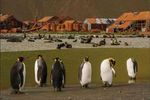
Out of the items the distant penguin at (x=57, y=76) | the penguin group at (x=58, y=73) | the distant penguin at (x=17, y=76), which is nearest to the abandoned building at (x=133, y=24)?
the penguin group at (x=58, y=73)

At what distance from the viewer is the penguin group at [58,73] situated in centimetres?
1680

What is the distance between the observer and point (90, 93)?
637 inches

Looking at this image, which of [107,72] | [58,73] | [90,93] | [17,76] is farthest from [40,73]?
[90,93]

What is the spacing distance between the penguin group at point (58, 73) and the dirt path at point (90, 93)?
27 centimetres

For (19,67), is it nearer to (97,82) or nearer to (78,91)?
(78,91)

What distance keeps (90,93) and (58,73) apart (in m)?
1.46

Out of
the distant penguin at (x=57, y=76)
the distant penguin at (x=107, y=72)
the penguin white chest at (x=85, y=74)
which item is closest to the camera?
the distant penguin at (x=57, y=76)

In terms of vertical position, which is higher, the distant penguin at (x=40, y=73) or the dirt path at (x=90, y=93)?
the distant penguin at (x=40, y=73)

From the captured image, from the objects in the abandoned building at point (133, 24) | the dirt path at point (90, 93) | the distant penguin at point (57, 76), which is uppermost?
the abandoned building at point (133, 24)

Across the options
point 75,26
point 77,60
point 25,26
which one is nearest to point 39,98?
point 77,60

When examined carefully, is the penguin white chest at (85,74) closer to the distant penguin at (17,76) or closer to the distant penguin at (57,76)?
the distant penguin at (57,76)

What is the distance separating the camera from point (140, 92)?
16.2 metres

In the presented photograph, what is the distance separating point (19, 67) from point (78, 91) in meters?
1.98

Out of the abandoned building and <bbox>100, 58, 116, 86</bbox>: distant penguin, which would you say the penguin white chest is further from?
the abandoned building
